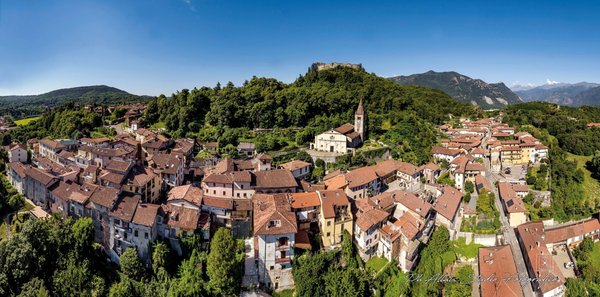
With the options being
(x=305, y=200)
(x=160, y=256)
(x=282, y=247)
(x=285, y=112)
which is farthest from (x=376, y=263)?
(x=285, y=112)

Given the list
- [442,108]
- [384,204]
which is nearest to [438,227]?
[384,204]

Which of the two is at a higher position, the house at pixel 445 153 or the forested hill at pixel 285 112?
the forested hill at pixel 285 112

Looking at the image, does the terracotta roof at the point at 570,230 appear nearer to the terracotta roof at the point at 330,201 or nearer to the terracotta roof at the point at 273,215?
the terracotta roof at the point at 330,201

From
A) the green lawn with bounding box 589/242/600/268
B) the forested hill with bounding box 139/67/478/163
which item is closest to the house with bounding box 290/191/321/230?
the forested hill with bounding box 139/67/478/163

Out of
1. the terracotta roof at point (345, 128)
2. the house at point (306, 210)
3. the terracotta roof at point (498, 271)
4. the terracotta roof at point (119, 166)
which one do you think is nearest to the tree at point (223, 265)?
the house at point (306, 210)

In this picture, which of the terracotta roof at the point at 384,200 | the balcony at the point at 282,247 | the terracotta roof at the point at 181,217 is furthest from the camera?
the terracotta roof at the point at 384,200

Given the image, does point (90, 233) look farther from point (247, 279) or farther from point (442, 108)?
point (442, 108)

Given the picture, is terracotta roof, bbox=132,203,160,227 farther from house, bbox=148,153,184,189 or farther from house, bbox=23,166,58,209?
house, bbox=23,166,58,209
